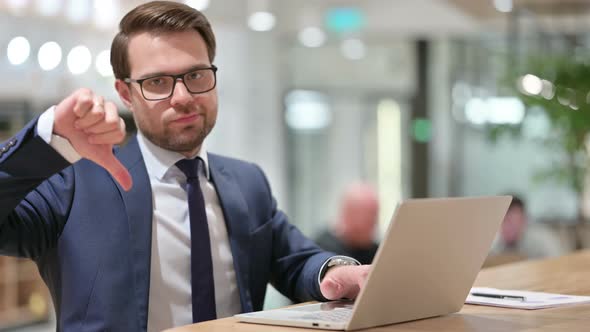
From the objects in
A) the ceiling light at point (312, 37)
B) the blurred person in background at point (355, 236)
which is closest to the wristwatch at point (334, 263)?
the blurred person in background at point (355, 236)

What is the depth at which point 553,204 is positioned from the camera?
38.9 ft

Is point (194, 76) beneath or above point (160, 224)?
above

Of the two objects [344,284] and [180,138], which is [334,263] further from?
[180,138]

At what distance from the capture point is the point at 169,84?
7.37 ft

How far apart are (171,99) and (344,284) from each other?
1.89 feet

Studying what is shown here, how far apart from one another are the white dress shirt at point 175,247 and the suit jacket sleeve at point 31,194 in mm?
210

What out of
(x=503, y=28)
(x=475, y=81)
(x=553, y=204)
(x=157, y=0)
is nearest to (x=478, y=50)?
(x=475, y=81)

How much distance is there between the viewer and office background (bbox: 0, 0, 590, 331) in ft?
35.1

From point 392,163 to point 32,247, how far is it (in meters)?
10.3

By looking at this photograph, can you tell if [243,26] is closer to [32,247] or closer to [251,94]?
[251,94]

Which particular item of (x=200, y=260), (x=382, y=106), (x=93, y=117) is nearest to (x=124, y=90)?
(x=200, y=260)

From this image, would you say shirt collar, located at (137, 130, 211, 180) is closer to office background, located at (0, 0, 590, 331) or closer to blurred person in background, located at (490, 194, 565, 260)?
blurred person in background, located at (490, 194, 565, 260)

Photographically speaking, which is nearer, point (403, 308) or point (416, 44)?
point (403, 308)

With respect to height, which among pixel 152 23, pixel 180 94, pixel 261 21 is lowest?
pixel 180 94
